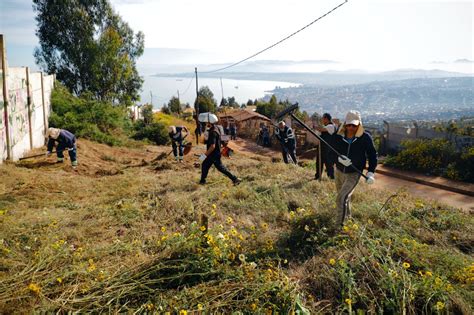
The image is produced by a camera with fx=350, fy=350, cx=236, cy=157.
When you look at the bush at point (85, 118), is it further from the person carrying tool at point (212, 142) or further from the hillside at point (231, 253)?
the person carrying tool at point (212, 142)

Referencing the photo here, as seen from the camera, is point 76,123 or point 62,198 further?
point 76,123

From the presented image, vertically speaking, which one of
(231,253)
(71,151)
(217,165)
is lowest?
(231,253)

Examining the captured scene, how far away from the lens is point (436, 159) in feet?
34.7

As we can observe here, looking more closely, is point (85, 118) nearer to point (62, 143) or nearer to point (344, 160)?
point (62, 143)

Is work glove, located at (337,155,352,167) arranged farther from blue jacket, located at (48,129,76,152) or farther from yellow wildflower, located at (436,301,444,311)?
blue jacket, located at (48,129,76,152)

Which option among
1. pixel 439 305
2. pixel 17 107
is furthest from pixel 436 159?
pixel 17 107

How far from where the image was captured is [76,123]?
1398cm

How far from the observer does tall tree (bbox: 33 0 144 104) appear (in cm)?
2502

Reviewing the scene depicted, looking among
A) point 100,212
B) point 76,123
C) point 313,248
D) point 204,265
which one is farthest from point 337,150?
point 76,123

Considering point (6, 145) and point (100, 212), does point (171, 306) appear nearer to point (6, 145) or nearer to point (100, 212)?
point (100, 212)

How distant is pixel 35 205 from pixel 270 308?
500 cm

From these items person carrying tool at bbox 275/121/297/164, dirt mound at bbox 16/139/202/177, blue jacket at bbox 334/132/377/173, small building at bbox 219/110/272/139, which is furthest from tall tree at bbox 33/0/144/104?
blue jacket at bbox 334/132/377/173

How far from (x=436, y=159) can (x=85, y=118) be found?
13421 millimetres

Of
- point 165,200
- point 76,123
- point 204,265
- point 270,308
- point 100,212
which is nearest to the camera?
point 270,308
